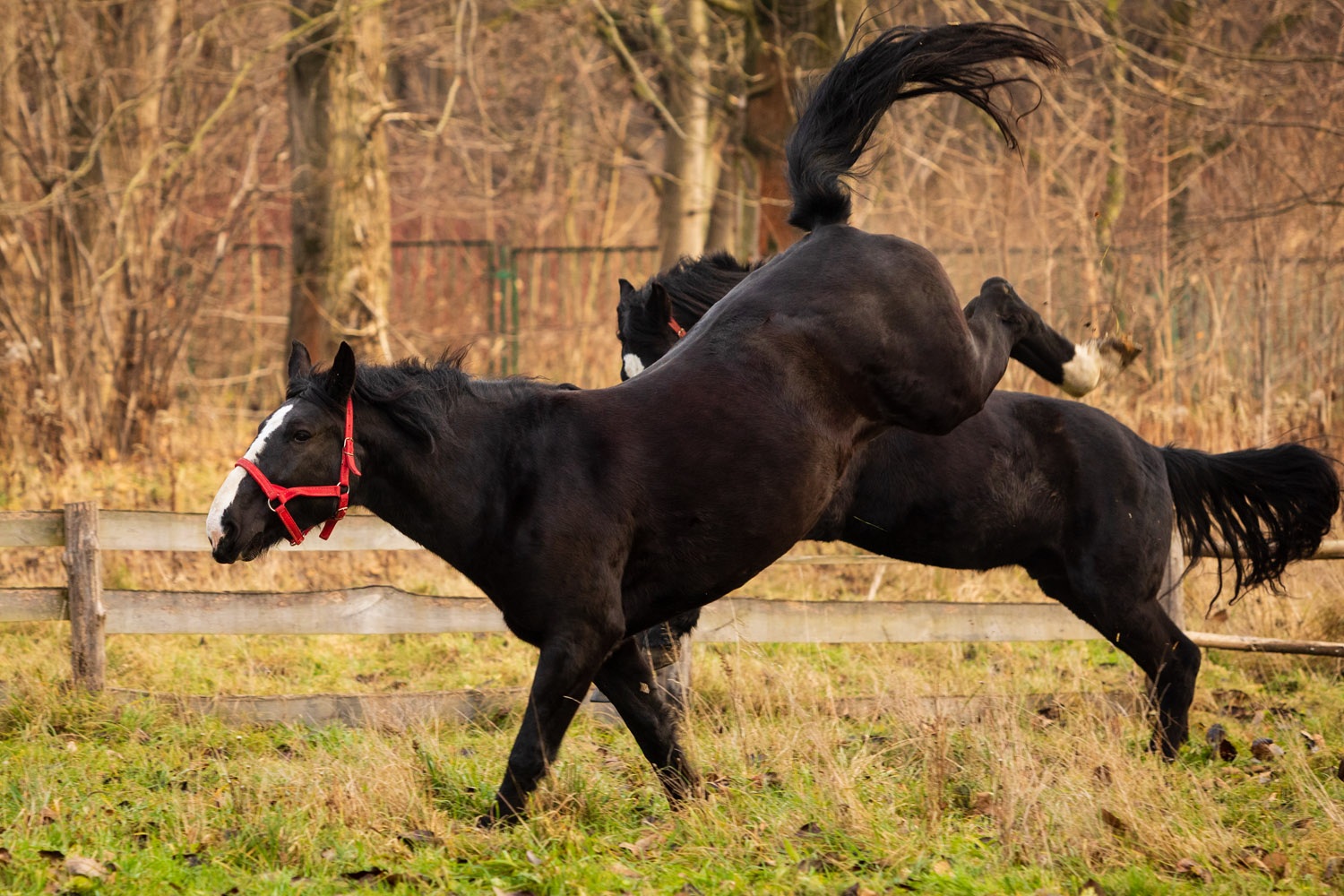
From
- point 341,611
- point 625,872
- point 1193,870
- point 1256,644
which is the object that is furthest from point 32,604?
point 1256,644

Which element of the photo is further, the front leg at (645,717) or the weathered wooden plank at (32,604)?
the weathered wooden plank at (32,604)

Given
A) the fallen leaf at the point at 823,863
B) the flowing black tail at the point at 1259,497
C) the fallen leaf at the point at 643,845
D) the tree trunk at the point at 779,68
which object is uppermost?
the tree trunk at the point at 779,68

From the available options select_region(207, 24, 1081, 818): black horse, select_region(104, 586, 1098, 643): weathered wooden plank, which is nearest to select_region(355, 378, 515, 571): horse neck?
select_region(207, 24, 1081, 818): black horse

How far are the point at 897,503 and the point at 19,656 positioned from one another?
459 cm

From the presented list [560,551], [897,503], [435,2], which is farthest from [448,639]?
[435,2]

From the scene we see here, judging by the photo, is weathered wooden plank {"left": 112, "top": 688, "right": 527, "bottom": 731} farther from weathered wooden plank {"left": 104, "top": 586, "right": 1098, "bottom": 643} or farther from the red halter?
the red halter

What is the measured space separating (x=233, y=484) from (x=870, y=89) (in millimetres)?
2699

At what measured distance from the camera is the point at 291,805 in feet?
14.3

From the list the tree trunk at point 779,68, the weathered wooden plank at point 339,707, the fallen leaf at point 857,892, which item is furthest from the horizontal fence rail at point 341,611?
the tree trunk at point 779,68

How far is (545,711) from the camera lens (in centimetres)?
421

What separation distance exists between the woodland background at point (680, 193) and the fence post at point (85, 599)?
3.79 m

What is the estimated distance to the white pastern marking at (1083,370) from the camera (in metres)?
5.90

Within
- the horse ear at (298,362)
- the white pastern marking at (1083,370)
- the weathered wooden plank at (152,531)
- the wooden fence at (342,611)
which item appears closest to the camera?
the horse ear at (298,362)

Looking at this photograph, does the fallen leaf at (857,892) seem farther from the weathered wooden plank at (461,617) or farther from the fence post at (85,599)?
the fence post at (85,599)
